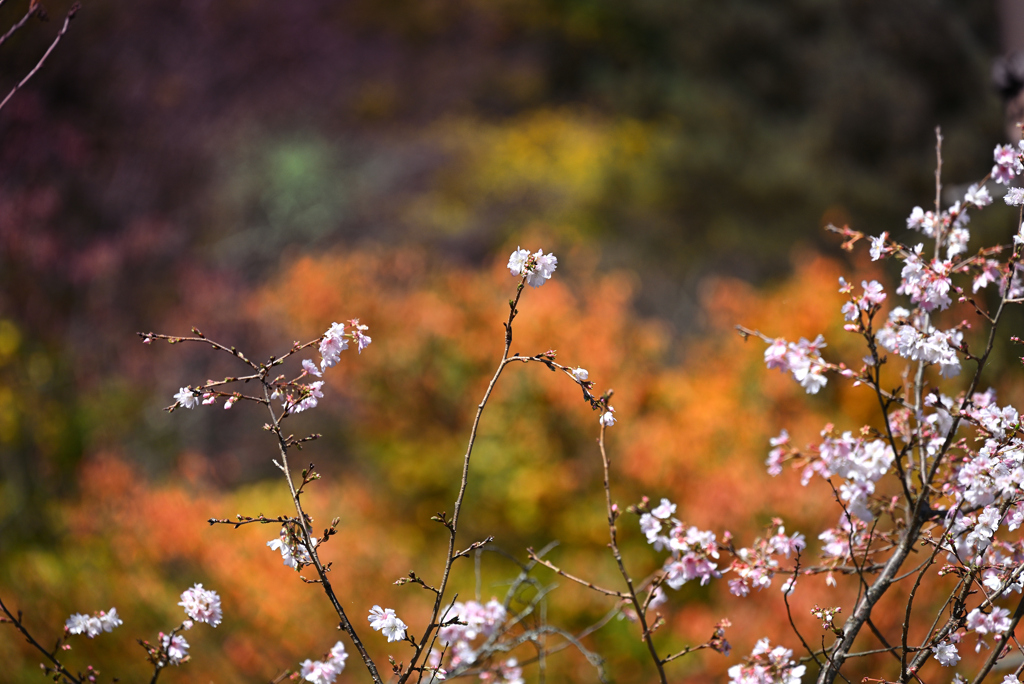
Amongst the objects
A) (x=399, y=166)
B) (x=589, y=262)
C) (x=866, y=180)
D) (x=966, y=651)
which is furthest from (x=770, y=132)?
(x=966, y=651)

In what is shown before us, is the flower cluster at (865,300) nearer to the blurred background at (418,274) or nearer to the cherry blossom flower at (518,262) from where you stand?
the cherry blossom flower at (518,262)

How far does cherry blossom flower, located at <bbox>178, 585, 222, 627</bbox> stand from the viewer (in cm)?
83

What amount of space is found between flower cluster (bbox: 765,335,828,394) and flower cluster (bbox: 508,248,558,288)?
248 mm

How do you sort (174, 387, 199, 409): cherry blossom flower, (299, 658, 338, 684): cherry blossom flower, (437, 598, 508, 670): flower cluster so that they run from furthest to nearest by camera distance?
(437, 598, 508, 670): flower cluster
(299, 658, 338, 684): cherry blossom flower
(174, 387, 199, 409): cherry blossom flower

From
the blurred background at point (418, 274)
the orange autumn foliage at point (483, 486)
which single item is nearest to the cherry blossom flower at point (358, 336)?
the blurred background at point (418, 274)

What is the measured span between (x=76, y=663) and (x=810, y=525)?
1938 mm

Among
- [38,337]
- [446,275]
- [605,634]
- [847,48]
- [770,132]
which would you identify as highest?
[770,132]

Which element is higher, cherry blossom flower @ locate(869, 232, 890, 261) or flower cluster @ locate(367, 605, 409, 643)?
cherry blossom flower @ locate(869, 232, 890, 261)

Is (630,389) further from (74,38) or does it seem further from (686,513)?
(74,38)

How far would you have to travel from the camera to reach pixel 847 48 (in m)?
4.73

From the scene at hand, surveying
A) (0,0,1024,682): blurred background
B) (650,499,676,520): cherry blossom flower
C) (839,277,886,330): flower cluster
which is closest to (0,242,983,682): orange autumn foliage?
(0,0,1024,682): blurred background

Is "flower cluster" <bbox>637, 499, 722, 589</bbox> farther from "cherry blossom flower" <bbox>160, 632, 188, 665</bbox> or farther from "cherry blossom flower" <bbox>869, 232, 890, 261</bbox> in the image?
"cherry blossom flower" <bbox>160, 632, 188, 665</bbox>

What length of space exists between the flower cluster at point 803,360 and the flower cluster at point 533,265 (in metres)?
0.25

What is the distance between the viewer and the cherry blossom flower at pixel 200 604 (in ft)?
2.71
